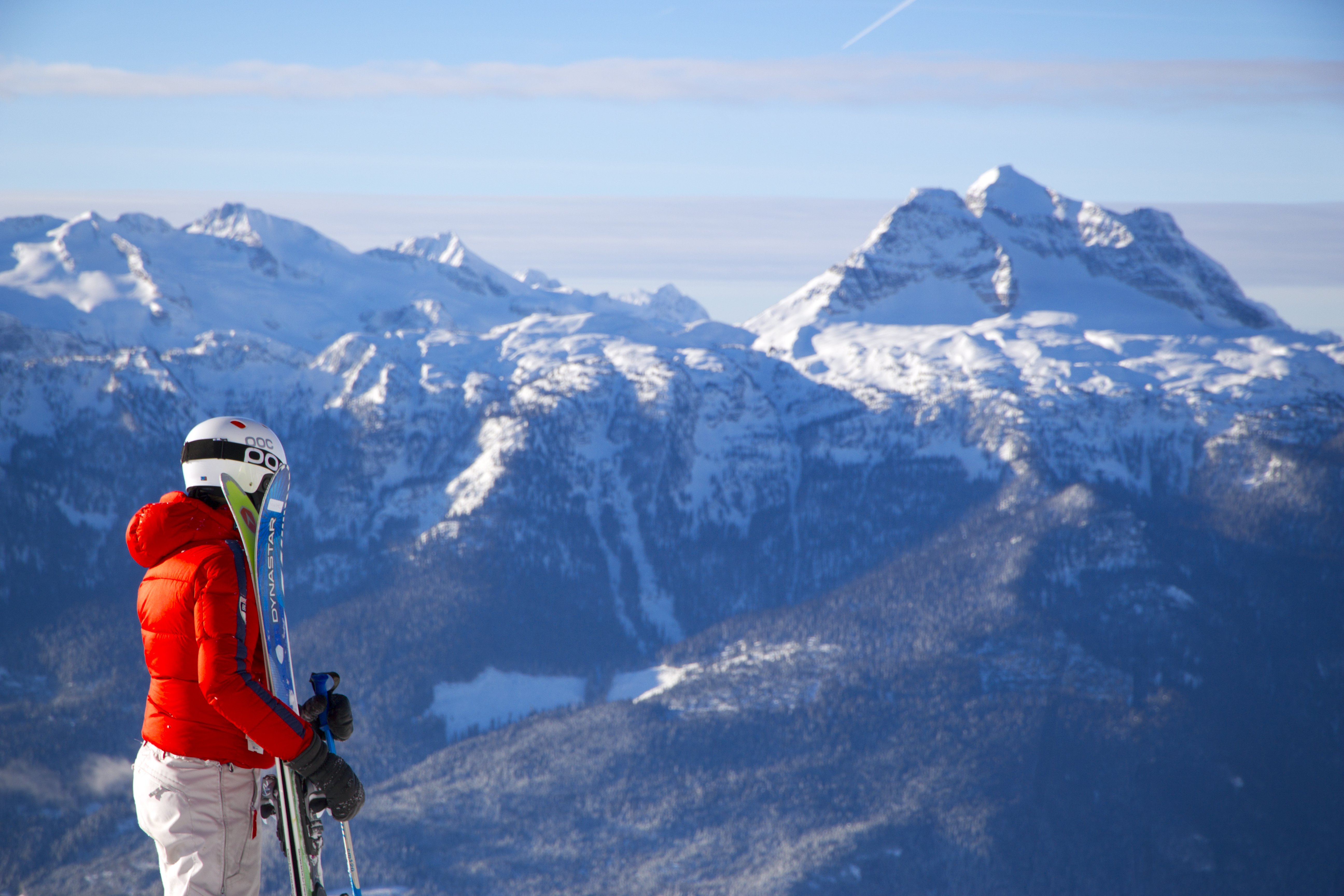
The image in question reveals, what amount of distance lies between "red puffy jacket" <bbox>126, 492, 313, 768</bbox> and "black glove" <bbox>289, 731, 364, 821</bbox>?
14cm

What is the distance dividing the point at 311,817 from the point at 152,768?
1787mm

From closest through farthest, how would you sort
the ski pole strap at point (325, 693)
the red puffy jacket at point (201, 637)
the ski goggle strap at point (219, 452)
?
the red puffy jacket at point (201, 637) < the ski goggle strap at point (219, 452) < the ski pole strap at point (325, 693)

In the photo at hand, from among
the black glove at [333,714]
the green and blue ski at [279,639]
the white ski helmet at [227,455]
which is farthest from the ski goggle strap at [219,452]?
the black glove at [333,714]

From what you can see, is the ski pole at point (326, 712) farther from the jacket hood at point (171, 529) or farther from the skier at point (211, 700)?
the jacket hood at point (171, 529)

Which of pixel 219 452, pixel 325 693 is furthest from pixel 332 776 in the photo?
pixel 219 452

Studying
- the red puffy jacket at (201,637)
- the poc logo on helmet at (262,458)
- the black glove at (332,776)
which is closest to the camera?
the red puffy jacket at (201,637)

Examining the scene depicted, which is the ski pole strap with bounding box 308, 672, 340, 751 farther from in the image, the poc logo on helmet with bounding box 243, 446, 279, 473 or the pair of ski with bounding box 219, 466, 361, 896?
the poc logo on helmet with bounding box 243, 446, 279, 473

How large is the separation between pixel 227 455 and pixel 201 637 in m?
1.99

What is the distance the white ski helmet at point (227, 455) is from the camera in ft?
40.1

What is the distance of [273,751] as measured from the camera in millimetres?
11500

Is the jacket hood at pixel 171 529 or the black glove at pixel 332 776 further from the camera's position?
the black glove at pixel 332 776

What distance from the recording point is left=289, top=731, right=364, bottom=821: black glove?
468 inches

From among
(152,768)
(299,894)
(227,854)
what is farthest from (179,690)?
(299,894)

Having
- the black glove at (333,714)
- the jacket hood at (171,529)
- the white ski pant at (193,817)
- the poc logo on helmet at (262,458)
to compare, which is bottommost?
the white ski pant at (193,817)
